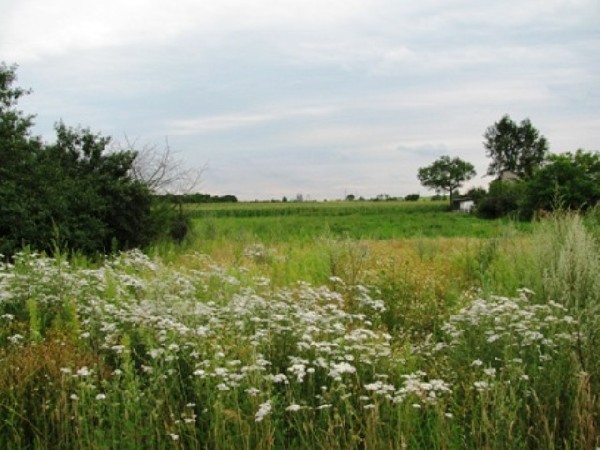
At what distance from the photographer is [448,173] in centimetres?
9944

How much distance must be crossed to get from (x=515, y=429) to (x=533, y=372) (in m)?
0.59

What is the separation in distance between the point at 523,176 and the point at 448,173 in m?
27.2

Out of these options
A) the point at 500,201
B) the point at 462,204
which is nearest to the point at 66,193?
the point at 500,201

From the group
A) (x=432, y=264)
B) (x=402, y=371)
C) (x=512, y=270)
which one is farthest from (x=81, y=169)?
(x=402, y=371)

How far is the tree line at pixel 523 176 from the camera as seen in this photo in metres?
44.0

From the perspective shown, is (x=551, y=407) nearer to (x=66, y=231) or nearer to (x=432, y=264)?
(x=432, y=264)

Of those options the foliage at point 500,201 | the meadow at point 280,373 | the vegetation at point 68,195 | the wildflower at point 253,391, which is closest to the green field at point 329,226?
the vegetation at point 68,195

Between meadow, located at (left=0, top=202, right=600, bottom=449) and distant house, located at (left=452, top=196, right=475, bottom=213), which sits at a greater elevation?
distant house, located at (left=452, top=196, right=475, bottom=213)

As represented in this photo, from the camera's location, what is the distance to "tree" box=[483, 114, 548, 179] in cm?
8031

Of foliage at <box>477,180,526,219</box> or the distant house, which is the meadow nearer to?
foliage at <box>477,180,526,219</box>

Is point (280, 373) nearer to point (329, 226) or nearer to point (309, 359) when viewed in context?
point (309, 359)

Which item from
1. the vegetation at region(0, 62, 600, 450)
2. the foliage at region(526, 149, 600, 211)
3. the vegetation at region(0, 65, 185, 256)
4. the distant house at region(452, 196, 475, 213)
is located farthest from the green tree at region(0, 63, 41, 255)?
the distant house at region(452, 196, 475, 213)

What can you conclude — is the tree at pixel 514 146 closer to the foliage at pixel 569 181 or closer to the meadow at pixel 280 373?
the foliage at pixel 569 181

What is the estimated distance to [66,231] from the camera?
49.0 ft
